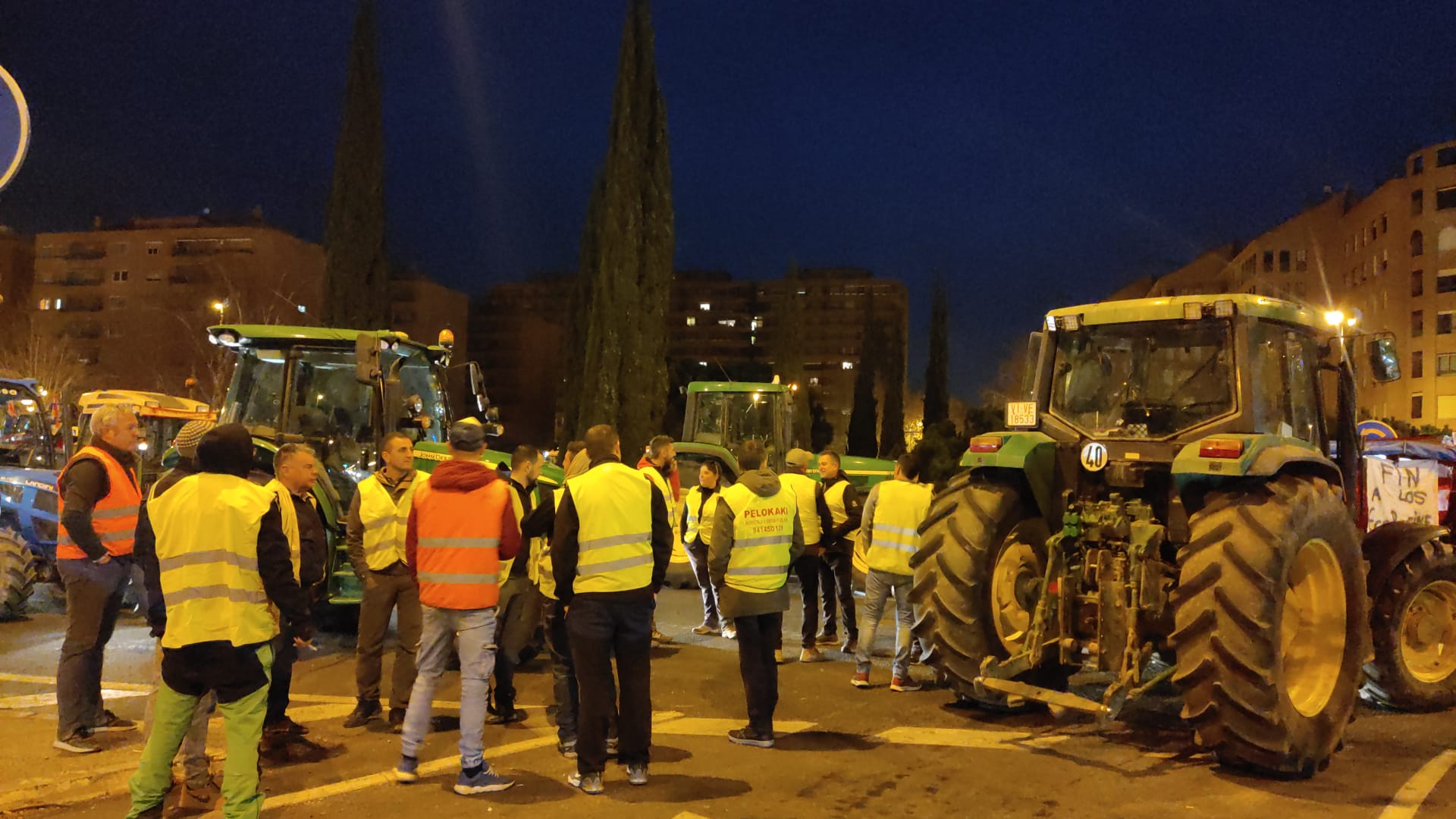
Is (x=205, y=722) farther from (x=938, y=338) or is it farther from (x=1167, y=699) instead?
(x=938, y=338)

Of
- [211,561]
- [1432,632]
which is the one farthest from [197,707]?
[1432,632]

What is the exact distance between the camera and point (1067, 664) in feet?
22.1

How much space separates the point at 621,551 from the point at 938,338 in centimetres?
4578

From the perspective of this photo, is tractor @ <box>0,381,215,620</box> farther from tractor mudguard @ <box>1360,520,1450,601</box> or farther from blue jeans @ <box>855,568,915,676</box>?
tractor mudguard @ <box>1360,520,1450,601</box>

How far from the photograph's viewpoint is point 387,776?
5559 mm

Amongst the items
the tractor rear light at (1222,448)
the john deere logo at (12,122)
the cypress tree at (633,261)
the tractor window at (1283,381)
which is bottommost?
the tractor rear light at (1222,448)

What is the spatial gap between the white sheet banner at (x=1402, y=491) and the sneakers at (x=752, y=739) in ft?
22.0

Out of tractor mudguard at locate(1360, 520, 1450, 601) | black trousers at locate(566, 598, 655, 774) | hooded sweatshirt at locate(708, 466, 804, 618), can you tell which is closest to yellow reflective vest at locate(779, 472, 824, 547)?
hooded sweatshirt at locate(708, 466, 804, 618)

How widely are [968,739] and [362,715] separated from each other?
3.89 metres

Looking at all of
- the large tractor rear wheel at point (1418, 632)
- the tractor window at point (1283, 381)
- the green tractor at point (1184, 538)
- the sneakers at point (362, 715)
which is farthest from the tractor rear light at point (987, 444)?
the sneakers at point (362, 715)

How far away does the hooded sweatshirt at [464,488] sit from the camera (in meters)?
5.43

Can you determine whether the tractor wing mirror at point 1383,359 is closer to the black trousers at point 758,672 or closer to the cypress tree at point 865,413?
the black trousers at point 758,672

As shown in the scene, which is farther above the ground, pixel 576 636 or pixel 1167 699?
pixel 576 636

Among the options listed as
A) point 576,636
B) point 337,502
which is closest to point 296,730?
point 576,636
